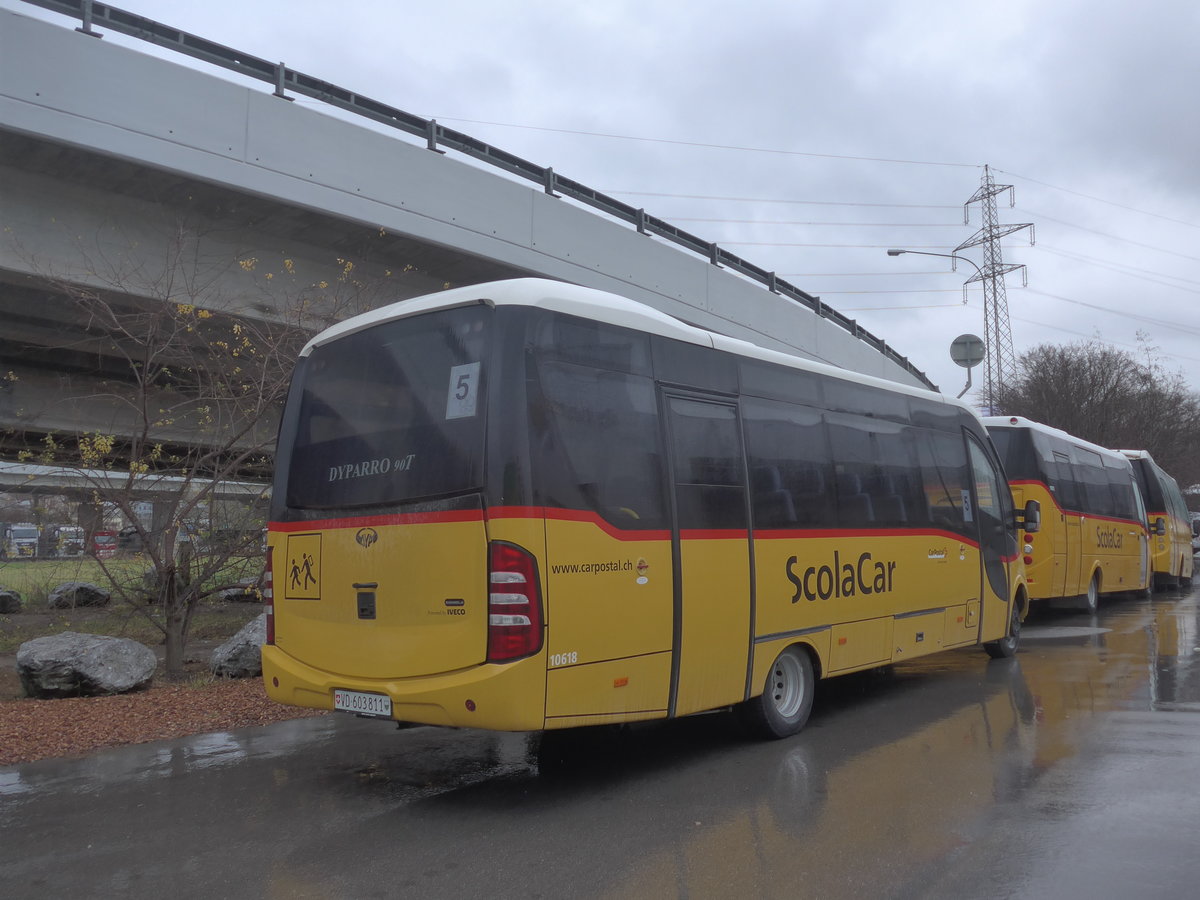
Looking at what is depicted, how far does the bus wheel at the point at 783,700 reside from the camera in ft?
24.0

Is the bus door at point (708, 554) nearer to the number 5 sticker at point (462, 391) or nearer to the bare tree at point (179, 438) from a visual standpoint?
the number 5 sticker at point (462, 391)

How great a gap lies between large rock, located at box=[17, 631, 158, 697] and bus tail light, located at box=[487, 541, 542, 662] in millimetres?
5959

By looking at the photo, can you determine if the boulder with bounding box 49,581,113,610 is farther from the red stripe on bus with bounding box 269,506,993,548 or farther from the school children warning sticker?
the red stripe on bus with bounding box 269,506,993,548

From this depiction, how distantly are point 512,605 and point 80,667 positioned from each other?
6.19 m

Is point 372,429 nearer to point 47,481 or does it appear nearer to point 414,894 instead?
point 414,894

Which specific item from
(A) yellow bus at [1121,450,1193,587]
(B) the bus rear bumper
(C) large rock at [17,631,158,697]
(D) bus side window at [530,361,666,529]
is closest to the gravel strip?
(C) large rock at [17,631,158,697]

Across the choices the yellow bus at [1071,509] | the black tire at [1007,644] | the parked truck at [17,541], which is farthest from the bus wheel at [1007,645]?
the parked truck at [17,541]

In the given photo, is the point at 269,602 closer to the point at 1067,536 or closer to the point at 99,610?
the point at 99,610

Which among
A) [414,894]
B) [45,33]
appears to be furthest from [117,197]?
[414,894]

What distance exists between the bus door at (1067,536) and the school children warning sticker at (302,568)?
43.1ft

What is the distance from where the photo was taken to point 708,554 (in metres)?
6.70

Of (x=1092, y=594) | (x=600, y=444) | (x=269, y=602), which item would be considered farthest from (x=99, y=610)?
(x=1092, y=594)

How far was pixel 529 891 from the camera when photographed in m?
4.43

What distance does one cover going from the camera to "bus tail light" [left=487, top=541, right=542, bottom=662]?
543 centimetres
